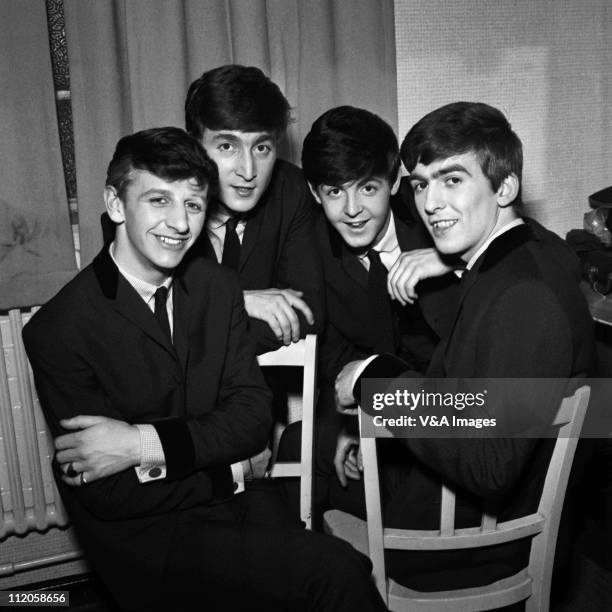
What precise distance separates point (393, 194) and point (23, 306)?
1083 millimetres

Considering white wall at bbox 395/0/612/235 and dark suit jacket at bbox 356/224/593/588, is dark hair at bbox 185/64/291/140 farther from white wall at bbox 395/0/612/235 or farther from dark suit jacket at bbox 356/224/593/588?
white wall at bbox 395/0/612/235

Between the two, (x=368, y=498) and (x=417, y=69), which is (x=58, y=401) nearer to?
(x=368, y=498)

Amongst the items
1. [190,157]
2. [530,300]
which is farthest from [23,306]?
[530,300]

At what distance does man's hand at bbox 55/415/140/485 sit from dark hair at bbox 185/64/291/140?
776mm

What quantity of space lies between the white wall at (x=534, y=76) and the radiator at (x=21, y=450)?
4.62 feet

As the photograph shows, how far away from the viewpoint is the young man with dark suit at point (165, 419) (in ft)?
4.31

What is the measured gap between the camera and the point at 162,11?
1.99 metres

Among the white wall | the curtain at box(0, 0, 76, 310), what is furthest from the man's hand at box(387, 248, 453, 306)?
the curtain at box(0, 0, 76, 310)

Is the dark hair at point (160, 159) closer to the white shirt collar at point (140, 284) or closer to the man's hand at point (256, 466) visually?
the white shirt collar at point (140, 284)

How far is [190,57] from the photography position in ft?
6.68

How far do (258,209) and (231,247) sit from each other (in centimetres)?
13

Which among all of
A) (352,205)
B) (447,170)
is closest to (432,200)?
(447,170)

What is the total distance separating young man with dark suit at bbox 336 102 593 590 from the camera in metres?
1.20

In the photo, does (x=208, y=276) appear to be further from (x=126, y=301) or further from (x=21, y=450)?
(x=21, y=450)
